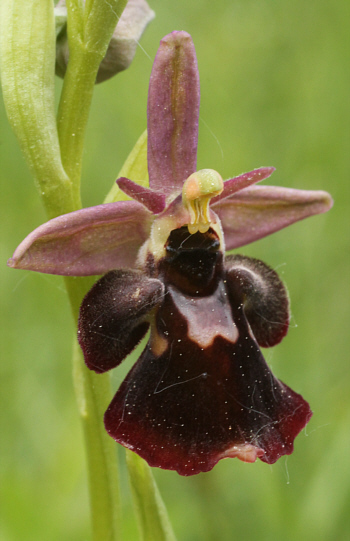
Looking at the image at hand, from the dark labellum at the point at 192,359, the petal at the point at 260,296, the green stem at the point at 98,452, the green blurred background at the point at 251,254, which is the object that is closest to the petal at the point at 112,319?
the dark labellum at the point at 192,359

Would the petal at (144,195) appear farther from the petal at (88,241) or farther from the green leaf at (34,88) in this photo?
the green leaf at (34,88)

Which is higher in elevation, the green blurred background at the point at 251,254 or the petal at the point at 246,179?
the petal at the point at 246,179

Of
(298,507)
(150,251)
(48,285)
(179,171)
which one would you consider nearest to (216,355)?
(150,251)

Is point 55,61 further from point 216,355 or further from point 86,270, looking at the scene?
point 216,355

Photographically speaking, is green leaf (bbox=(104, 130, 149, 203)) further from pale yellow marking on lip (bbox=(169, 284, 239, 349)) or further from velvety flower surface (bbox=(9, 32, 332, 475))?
pale yellow marking on lip (bbox=(169, 284, 239, 349))

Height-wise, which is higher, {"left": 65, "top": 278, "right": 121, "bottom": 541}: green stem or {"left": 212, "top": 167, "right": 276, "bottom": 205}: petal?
{"left": 212, "top": 167, "right": 276, "bottom": 205}: petal

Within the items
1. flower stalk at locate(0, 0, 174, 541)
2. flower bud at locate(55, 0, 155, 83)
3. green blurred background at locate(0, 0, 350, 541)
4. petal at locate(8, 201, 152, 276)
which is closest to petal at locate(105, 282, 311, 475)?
petal at locate(8, 201, 152, 276)
